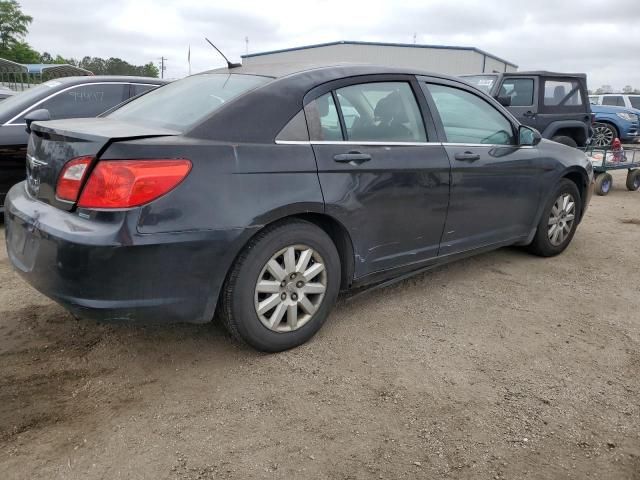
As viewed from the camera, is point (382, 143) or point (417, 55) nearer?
point (382, 143)

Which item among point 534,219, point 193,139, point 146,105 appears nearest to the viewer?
point 193,139

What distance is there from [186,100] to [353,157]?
3.41 ft

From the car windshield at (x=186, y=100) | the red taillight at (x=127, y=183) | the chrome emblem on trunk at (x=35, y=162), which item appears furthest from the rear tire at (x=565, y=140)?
the chrome emblem on trunk at (x=35, y=162)

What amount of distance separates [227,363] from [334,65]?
1.86 m

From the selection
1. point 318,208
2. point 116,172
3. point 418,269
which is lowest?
point 418,269

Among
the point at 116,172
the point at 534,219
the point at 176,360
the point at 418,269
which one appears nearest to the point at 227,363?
the point at 176,360

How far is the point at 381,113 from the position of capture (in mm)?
→ 3322

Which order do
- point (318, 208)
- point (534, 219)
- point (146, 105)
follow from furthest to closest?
point (534, 219) < point (146, 105) < point (318, 208)

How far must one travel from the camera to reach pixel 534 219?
4.44 metres

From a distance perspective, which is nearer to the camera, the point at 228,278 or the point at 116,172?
the point at 116,172

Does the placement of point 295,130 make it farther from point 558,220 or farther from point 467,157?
point 558,220

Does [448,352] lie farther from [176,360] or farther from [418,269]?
[176,360]

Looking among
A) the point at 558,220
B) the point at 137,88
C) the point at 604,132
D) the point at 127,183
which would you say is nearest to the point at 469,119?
the point at 558,220

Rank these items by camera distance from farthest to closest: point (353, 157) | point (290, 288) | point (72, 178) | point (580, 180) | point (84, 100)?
1. point (84, 100)
2. point (580, 180)
3. point (353, 157)
4. point (290, 288)
5. point (72, 178)
